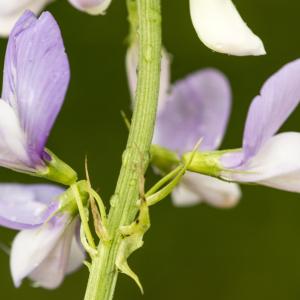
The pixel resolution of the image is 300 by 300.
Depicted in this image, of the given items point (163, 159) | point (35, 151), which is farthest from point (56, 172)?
point (163, 159)

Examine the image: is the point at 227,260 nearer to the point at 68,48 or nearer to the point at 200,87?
the point at 68,48

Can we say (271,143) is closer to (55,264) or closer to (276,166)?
(276,166)

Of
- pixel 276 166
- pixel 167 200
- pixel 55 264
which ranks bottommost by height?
pixel 167 200

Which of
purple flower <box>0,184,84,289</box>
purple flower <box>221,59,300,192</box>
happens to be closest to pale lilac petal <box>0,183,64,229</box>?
purple flower <box>0,184,84,289</box>

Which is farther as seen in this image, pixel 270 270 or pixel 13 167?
pixel 270 270

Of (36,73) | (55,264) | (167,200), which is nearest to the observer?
(36,73)

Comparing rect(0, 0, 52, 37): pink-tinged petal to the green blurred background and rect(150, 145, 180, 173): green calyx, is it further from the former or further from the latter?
the green blurred background

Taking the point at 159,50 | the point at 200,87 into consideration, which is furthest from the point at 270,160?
the point at 200,87
